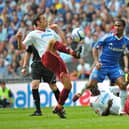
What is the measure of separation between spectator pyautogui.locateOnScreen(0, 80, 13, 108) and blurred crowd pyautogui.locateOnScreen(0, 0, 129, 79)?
4.19ft

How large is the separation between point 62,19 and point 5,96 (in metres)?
5.88

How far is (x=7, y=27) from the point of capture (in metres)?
30.0

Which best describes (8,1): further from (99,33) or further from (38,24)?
(38,24)

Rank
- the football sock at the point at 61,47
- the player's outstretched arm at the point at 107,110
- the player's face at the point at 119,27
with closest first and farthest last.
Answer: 1. the football sock at the point at 61,47
2. the player's outstretched arm at the point at 107,110
3. the player's face at the point at 119,27

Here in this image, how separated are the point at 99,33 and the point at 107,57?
9524 mm

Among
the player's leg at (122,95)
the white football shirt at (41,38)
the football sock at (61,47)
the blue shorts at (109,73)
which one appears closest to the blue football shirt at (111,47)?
the blue shorts at (109,73)

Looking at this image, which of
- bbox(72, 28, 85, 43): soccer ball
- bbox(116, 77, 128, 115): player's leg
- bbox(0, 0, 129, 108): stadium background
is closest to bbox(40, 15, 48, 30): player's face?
bbox(72, 28, 85, 43): soccer ball

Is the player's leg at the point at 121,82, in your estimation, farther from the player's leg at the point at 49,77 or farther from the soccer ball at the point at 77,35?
the soccer ball at the point at 77,35

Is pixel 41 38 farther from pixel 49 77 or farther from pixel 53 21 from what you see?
pixel 53 21

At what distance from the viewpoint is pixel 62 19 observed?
97.2 feet

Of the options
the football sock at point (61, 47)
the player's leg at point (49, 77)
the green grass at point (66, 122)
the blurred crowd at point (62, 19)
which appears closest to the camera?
the green grass at point (66, 122)

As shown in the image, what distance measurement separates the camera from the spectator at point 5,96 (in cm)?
2488

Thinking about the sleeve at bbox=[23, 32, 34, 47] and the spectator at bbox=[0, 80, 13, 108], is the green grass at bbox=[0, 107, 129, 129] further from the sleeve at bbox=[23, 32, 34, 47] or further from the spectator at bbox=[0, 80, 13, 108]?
the spectator at bbox=[0, 80, 13, 108]

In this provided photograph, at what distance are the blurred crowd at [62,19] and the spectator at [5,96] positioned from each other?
128 cm
